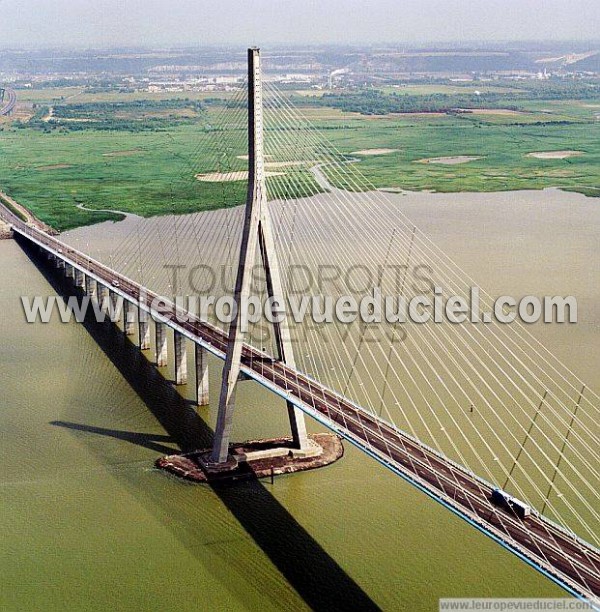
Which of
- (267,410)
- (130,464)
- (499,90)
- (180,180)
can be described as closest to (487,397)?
(267,410)

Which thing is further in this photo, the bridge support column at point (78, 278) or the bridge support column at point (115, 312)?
the bridge support column at point (78, 278)

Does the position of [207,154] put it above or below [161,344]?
above

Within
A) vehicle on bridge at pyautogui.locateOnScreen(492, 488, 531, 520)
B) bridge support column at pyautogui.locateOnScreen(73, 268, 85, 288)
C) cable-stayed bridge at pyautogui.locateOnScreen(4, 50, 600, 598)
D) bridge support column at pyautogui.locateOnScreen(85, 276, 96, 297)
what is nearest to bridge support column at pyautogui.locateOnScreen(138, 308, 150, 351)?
cable-stayed bridge at pyautogui.locateOnScreen(4, 50, 600, 598)

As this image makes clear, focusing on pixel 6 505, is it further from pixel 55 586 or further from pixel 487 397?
pixel 487 397

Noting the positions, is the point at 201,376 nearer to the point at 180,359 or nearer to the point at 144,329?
the point at 180,359

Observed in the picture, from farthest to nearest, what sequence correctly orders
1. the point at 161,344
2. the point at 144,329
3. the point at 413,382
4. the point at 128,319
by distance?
1. the point at 128,319
2. the point at 144,329
3. the point at 161,344
4. the point at 413,382

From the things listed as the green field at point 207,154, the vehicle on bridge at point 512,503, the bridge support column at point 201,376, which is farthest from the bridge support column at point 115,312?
the vehicle on bridge at point 512,503

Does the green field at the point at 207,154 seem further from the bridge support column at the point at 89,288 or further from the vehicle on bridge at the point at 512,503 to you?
the vehicle on bridge at the point at 512,503

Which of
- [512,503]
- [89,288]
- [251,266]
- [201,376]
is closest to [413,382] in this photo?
[201,376]
